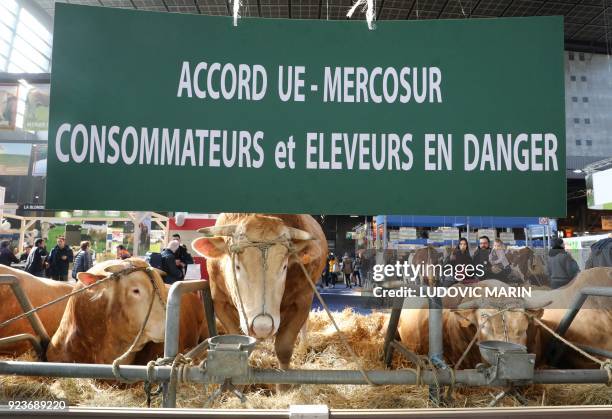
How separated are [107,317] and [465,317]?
249 cm

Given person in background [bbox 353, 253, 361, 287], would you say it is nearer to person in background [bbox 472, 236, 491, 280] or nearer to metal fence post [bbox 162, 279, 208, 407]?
person in background [bbox 472, 236, 491, 280]

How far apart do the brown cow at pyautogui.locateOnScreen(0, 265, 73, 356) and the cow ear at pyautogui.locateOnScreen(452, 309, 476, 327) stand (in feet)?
10.6

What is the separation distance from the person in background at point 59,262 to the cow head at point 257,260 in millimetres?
8321

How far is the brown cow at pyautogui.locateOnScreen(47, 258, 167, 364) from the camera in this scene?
2.68 m

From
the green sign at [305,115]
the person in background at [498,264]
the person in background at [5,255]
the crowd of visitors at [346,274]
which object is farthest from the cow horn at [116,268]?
the crowd of visitors at [346,274]

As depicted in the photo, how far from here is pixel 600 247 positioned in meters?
6.82

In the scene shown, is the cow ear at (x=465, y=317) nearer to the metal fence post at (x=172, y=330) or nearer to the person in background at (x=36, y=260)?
the metal fence post at (x=172, y=330)

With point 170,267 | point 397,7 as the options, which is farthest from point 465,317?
point 397,7

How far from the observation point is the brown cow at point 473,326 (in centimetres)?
242

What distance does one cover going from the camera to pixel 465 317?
2803mm

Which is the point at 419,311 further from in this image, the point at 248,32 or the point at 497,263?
the point at 497,263

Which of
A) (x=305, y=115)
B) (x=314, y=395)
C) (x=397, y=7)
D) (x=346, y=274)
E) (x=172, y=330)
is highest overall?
(x=397, y=7)

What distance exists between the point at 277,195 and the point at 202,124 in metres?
0.43

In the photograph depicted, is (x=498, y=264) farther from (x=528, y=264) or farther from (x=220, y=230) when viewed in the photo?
(x=220, y=230)
